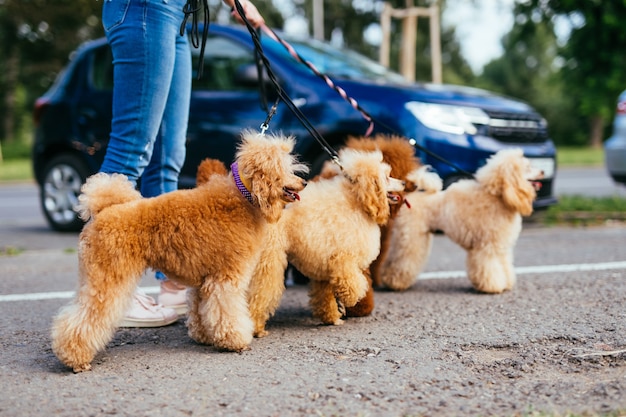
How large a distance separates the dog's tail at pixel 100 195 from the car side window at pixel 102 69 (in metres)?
4.58

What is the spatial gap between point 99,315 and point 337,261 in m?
1.25

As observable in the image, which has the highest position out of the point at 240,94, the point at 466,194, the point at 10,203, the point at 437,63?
the point at 437,63

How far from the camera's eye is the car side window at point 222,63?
6.62 meters

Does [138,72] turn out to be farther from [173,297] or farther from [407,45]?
[407,45]

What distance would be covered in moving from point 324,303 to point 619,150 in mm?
5714

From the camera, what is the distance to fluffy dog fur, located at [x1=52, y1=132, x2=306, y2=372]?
2920mm

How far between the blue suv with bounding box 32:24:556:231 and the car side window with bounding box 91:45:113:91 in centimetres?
1

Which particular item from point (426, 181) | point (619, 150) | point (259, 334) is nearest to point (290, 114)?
point (426, 181)

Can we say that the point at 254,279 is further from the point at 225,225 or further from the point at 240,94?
the point at 240,94

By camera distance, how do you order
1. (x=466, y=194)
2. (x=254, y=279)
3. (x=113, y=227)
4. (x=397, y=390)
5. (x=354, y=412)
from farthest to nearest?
1. (x=466, y=194)
2. (x=254, y=279)
3. (x=113, y=227)
4. (x=397, y=390)
5. (x=354, y=412)

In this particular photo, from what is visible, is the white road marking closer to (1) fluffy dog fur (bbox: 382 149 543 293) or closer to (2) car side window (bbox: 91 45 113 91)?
(1) fluffy dog fur (bbox: 382 149 543 293)

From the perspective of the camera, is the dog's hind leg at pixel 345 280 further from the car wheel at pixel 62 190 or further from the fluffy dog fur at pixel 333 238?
the car wheel at pixel 62 190

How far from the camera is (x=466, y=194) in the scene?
457 cm

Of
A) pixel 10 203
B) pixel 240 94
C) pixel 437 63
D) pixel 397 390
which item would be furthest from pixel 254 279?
pixel 437 63
